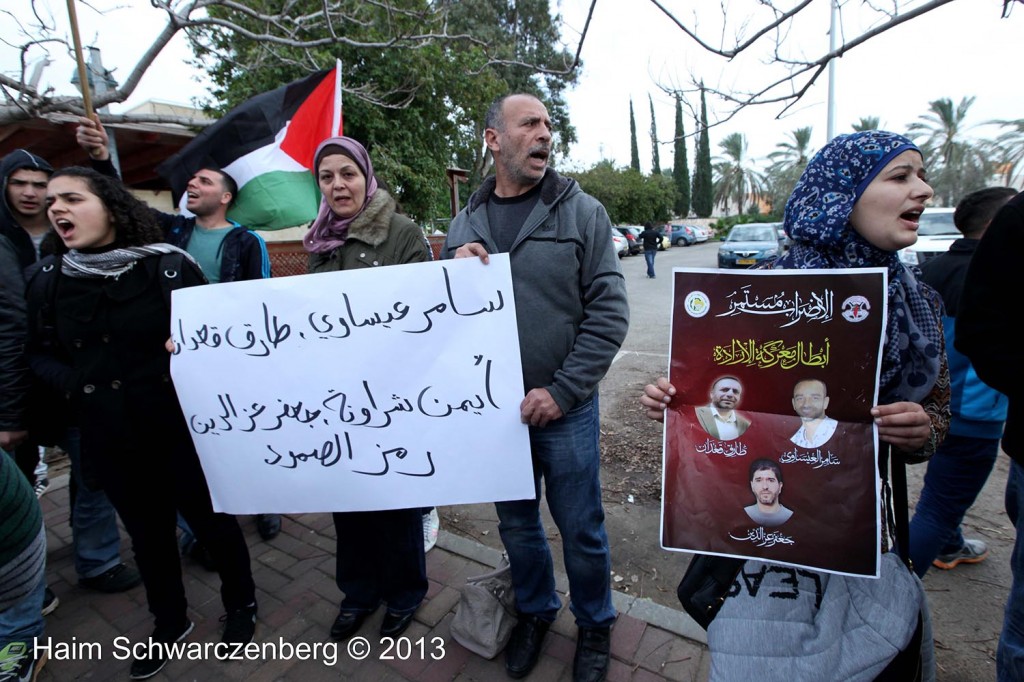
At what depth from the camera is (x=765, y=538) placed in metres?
1.37

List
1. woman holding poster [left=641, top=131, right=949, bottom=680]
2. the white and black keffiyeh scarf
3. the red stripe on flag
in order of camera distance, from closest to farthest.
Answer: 1. woman holding poster [left=641, top=131, right=949, bottom=680]
2. the white and black keffiyeh scarf
3. the red stripe on flag

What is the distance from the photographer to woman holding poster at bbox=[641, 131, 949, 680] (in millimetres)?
1256

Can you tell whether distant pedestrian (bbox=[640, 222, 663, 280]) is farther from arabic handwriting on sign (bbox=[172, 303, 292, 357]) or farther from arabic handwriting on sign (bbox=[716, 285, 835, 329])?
arabic handwriting on sign (bbox=[716, 285, 835, 329])

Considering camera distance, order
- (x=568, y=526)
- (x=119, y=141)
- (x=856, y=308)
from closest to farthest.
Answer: (x=856, y=308) → (x=568, y=526) → (x=119, y=141)

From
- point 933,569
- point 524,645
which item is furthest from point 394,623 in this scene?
point 933,569

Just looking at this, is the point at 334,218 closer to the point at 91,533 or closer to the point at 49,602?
the point at 91,533

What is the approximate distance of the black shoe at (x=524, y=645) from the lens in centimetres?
208

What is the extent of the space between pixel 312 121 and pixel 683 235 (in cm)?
3183

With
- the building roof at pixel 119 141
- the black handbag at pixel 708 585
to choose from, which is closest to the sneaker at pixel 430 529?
the black handbag at pixel 708 585

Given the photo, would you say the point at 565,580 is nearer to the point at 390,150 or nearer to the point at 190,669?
the point at 190,669

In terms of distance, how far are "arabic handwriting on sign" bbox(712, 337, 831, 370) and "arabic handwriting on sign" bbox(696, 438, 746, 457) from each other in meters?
0.22

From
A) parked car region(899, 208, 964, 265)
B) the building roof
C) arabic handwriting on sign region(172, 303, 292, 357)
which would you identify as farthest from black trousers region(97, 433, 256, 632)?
parked car region(899, 208, 964, 265)

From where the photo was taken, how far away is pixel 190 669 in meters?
2.27

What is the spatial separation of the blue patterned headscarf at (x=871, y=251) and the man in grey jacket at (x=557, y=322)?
681 mm
